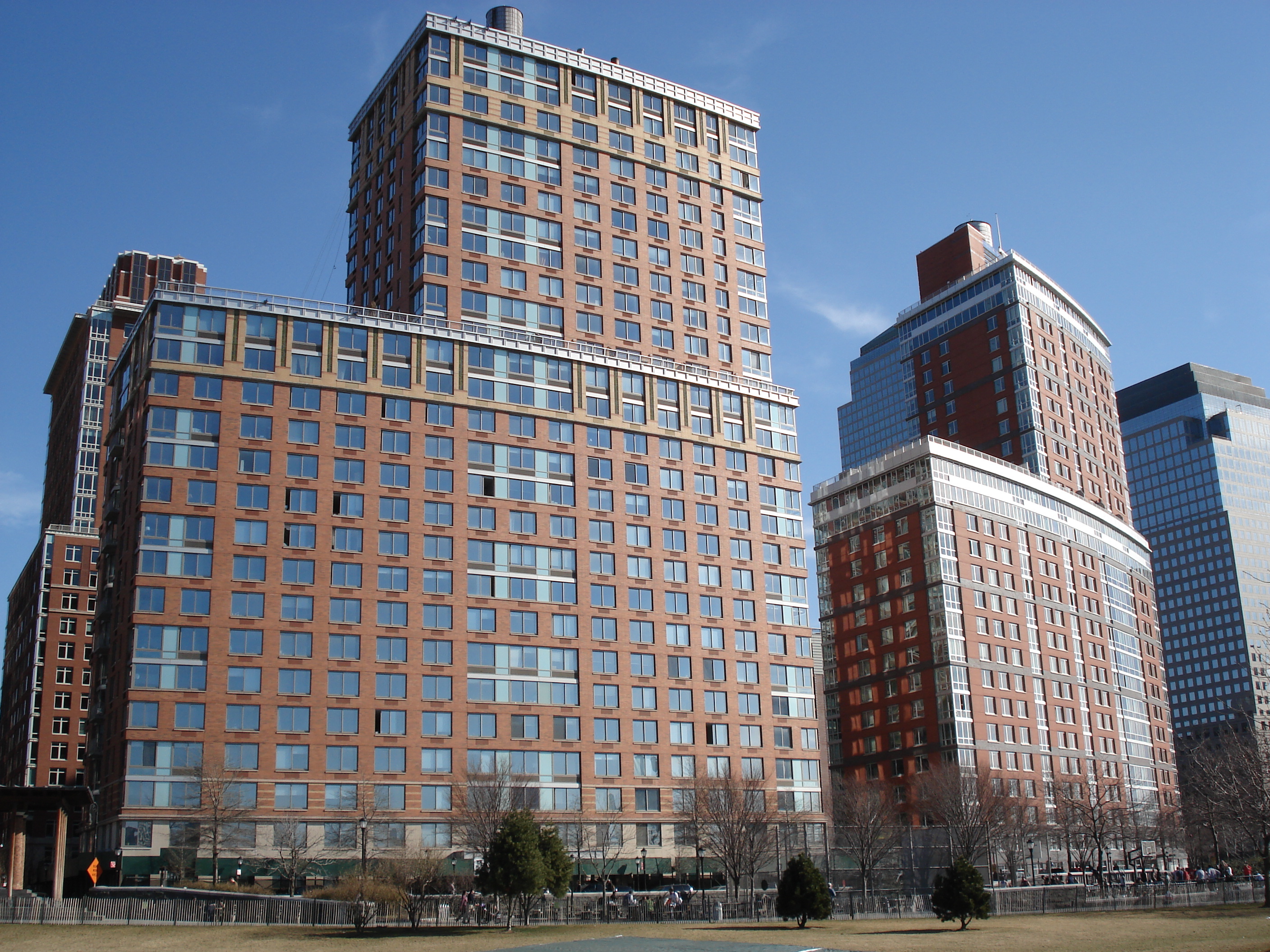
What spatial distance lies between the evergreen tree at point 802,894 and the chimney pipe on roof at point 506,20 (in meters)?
87.3

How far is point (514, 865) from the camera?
5797 centimetres

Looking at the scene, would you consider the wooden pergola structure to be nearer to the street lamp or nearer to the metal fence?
the metal fence

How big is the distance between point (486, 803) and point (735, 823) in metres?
17.8

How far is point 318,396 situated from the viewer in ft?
321

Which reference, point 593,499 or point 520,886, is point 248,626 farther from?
point 520,886

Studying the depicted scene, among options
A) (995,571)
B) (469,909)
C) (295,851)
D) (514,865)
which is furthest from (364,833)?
(995,571)

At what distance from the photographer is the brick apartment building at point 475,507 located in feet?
296

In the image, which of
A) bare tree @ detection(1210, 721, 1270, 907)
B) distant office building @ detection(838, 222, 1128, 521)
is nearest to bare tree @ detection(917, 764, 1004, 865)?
bare tree @ detection(1210, 721, 1270, 907)

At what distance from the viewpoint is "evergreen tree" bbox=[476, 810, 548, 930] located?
57.9m

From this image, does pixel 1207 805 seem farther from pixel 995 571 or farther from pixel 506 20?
pixel 506 20

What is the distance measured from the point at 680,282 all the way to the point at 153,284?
93328mm

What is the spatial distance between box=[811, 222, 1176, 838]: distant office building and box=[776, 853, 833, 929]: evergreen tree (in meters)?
64.4

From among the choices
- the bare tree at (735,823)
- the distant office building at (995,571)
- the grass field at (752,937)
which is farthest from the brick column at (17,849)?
the distant office building at (995,571)

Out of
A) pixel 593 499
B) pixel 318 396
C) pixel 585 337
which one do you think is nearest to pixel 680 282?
pixel 585 337
